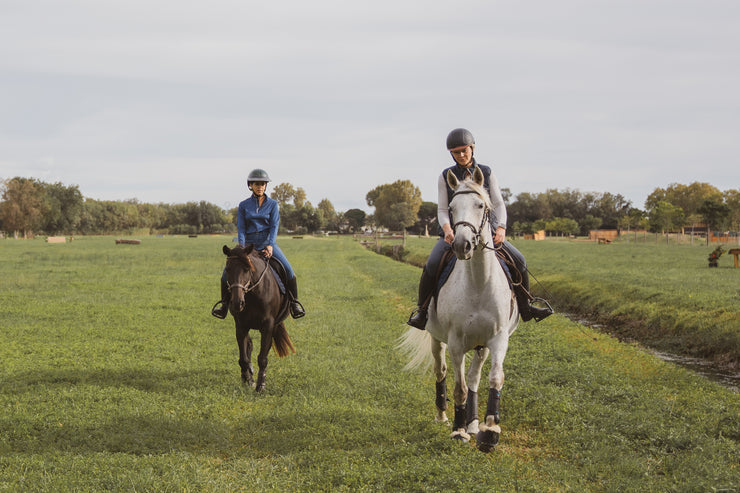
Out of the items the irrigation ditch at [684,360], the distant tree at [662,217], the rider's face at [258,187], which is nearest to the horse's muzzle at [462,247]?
the rider's face at [258,187]

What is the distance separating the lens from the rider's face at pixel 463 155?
6469mm

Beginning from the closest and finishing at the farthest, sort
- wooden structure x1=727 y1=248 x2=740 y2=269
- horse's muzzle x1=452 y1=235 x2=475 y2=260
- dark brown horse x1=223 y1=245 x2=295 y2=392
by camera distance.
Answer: horse's muzzle x1=452 y1=235 x2=475 y2=260
dark brown horse x1=223 y1=245 x2=295 y2=392
wooden structure x1=727 y1=248 x2=740 y2=269

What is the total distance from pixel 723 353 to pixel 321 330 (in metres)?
11.2

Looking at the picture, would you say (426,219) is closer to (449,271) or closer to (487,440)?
(449,271)

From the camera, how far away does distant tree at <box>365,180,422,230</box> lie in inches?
5089

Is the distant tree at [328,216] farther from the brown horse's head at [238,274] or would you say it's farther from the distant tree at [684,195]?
the brown horse's head at [238,274]

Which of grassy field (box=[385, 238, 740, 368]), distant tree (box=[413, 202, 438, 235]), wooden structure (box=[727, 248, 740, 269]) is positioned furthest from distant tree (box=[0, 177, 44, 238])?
wooden structure (box=[727, 248, 740, 269])

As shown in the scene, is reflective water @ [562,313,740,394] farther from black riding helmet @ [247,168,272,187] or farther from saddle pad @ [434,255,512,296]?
black riding helmet @ [247,168,272,187]

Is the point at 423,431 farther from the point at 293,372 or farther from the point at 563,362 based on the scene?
the point at 563,362

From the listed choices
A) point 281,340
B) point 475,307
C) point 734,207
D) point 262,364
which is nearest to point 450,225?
point 475,307

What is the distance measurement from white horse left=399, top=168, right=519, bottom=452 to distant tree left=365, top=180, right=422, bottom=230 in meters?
121

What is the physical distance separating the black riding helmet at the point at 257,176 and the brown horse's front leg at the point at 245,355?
2679mm

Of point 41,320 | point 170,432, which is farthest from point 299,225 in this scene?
point 170,432

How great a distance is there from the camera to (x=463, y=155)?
6.48m
